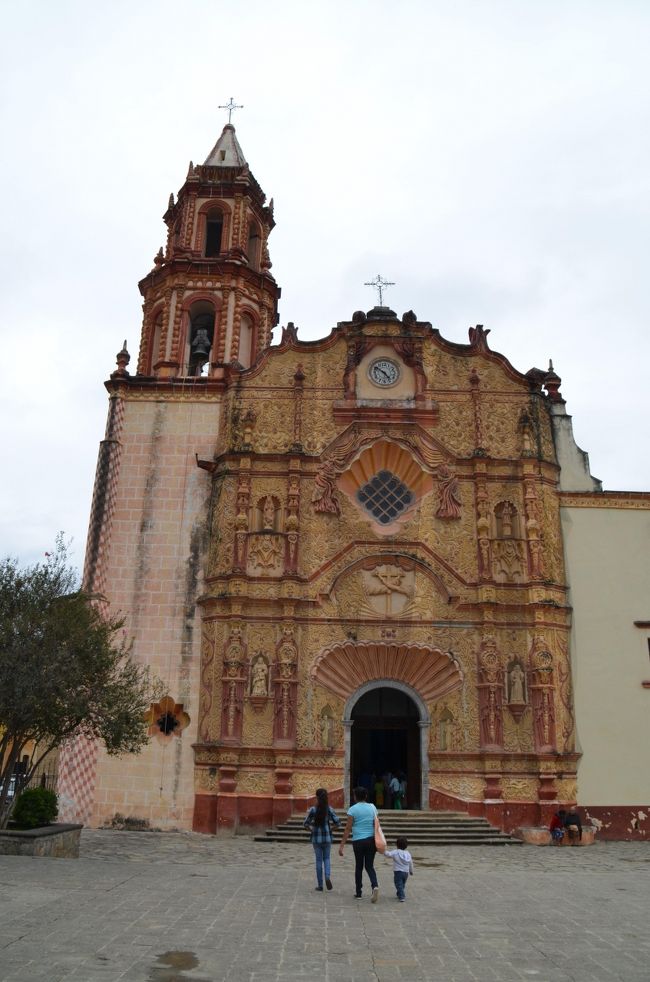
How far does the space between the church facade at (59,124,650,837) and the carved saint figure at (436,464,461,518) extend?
6 cm

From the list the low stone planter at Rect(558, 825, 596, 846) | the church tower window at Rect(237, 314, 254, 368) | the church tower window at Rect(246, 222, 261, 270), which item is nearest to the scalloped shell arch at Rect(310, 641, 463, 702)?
the low stone planter at Rect(558, 825, 596, 846)

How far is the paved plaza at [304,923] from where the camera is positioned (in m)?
6.71

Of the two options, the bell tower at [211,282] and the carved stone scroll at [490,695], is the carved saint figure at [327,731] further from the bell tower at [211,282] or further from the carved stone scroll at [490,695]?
the bell tower at [211,282]

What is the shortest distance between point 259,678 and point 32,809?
6.54 m

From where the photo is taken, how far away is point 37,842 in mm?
13266

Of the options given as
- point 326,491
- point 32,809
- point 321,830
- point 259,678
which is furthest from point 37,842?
point 326,491

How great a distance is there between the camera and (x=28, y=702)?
1358 cm

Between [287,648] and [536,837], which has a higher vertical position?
[287,648]

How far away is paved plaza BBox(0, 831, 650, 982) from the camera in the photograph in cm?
671

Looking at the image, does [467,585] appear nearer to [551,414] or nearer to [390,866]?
[551,414]

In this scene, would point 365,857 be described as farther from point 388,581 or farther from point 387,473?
point 387,473

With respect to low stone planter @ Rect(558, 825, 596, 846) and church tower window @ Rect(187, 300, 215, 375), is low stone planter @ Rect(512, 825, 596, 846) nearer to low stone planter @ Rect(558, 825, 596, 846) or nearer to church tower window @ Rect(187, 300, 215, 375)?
low stone planter @ Rect(558, 825, 596, 846)

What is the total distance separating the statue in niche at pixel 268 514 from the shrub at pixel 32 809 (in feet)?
29.0

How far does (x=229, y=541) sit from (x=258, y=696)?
4.16 m
